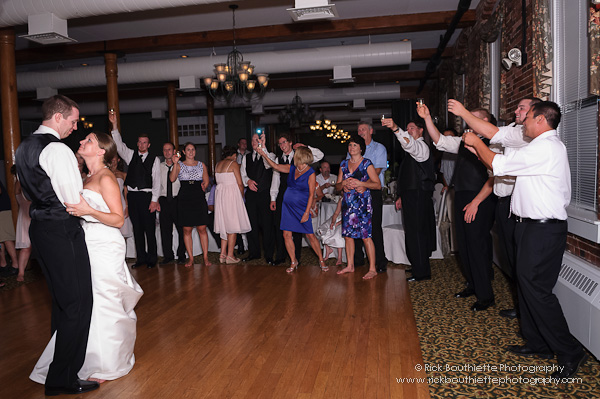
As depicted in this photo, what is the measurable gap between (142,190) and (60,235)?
343 centimetres

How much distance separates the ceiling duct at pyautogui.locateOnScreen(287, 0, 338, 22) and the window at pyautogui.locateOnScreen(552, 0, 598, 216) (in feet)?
7.59

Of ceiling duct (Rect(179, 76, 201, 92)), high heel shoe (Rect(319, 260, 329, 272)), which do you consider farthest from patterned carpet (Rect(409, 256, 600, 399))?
ceiling duct (Rect(179, 76, 201, 92))

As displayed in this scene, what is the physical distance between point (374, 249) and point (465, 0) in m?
A: 3.39

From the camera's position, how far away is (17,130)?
20.5 ft

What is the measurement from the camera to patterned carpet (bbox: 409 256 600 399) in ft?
7.96

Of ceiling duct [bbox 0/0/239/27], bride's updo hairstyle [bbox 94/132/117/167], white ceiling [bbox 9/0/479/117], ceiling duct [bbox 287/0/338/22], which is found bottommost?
bride's updo hairstyle [bbox 94/132/117/167]

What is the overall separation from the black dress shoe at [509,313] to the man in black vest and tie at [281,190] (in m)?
2.60

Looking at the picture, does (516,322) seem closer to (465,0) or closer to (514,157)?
(514,157)

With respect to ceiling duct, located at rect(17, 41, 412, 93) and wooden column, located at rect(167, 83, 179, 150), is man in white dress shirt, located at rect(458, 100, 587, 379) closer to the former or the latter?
ceiling duct, located at rect(17, 41, 412, 93)

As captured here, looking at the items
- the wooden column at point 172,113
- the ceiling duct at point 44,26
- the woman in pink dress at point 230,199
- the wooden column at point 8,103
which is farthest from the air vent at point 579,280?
the wooden column at point 172,113

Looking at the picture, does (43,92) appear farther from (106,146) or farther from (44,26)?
(106,146)

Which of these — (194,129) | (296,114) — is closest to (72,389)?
(296,114)

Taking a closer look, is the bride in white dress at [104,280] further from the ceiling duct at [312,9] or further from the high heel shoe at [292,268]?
the ceiling duct at [312,9]

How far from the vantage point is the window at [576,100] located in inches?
124
